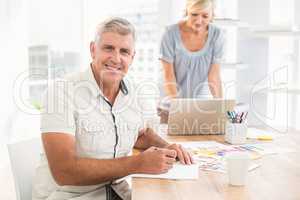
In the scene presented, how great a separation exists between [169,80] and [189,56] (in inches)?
8.4

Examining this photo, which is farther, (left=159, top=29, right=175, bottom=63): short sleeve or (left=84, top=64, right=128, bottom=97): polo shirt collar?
(left=159, top=29, right=175, bottom=63): short sleeve

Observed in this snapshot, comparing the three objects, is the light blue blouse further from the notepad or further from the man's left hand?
the man's left hand

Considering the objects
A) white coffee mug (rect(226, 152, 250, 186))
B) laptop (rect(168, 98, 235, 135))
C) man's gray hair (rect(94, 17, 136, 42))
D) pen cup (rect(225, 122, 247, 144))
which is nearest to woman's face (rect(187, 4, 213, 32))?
laptop (rect(168, 98, 235, 135))

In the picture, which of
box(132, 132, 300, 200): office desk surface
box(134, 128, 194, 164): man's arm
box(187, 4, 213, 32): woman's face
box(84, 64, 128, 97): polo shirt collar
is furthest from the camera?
box(187, 4, 213, 32): woman's face

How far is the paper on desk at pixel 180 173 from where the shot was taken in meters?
1.47

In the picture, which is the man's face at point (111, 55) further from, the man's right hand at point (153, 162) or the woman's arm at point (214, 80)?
the woman's arm at point (214, 80)

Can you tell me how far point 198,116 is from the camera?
2.12 m

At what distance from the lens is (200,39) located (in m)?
2.82

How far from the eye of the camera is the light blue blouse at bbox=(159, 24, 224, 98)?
2.81 m

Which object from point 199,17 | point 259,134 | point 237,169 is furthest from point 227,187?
point 199,17

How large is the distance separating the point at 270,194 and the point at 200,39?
164cm

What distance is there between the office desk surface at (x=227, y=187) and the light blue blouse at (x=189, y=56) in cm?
125

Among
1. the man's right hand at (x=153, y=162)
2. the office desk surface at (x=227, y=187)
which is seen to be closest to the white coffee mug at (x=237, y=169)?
the office desk surface at (x=227, y=187)

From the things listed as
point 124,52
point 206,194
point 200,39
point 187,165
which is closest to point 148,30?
point 200,39
